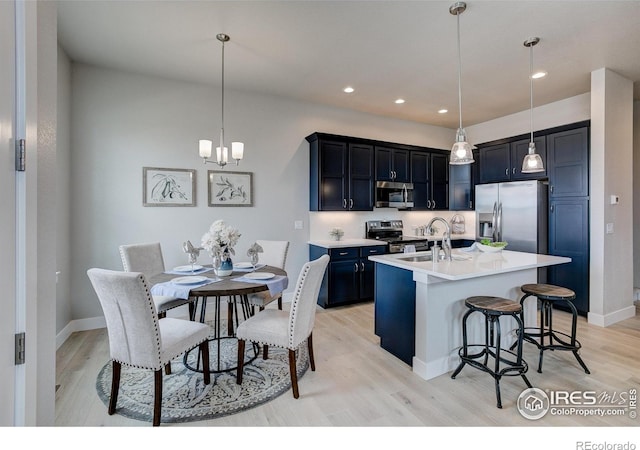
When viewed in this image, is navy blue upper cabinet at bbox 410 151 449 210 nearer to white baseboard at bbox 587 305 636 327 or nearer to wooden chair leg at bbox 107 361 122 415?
white baseboard at bbox 587 305 636 327

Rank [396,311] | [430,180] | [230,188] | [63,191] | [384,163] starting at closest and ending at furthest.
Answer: [396,311]
[63,191]
[230,188]
[384,163]
[430,180]

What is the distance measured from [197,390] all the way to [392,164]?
13.6ft

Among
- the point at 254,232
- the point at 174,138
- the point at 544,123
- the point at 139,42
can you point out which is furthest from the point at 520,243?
the point at 139,42

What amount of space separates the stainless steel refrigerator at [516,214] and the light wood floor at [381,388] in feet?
4.76

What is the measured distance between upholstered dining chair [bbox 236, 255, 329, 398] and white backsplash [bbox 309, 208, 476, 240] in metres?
2.46

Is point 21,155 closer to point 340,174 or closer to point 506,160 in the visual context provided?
point 340,174

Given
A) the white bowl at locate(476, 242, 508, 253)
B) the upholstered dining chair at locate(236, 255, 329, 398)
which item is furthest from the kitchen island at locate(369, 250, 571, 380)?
the upholstered dining chair at locate(236, 255, 329, 398)

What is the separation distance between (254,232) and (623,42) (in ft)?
15.0

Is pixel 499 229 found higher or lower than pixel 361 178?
lower

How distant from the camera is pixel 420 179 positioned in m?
5.46

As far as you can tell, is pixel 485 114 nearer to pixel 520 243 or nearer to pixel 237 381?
pixel 520 243

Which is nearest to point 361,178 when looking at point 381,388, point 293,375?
point 381,388
